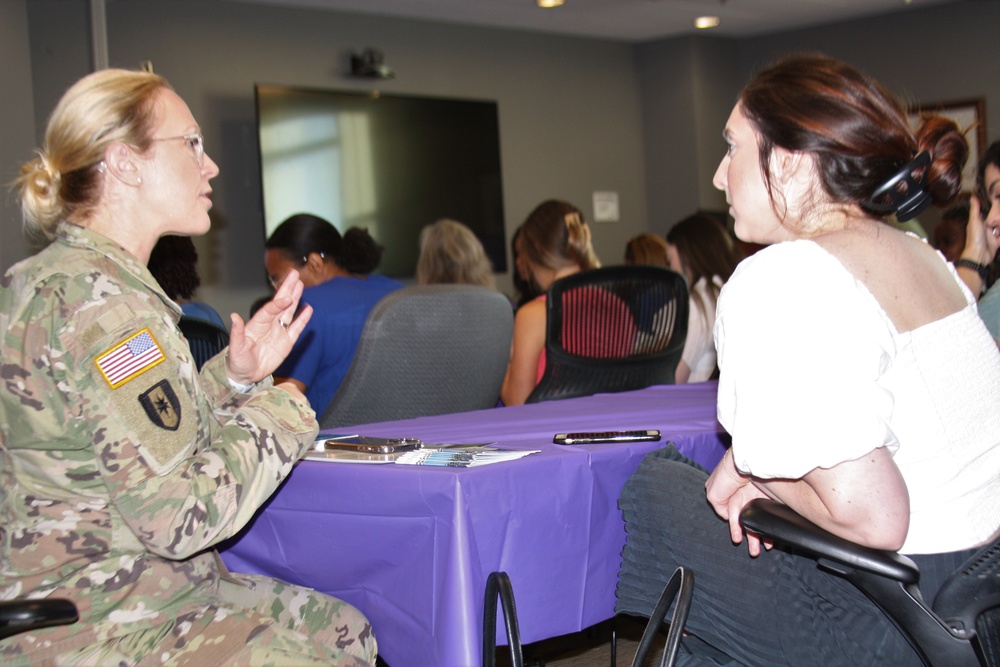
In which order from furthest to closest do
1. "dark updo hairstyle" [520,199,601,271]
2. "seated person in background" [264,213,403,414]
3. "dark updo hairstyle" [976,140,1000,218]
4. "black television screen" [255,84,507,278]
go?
"black television screen" [255,84,507,278] → "dark updo hairstyle" [520,199,601,271] → "seated person in background" [264,213,403,414] → "dark updo hairstyle" [976,140,1000,218]

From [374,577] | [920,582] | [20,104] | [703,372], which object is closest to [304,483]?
[374,577]

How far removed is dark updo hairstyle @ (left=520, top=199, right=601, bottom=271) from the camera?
357cm

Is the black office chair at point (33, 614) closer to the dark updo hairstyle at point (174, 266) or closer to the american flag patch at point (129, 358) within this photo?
the american flag patch at point (129, 358)

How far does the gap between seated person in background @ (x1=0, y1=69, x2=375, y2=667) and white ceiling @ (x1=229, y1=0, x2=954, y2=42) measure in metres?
5.50

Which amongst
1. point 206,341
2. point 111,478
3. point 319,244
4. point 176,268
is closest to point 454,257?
point 319,244

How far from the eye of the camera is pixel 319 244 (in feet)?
12.5

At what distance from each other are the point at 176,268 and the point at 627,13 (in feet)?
A: 17.3

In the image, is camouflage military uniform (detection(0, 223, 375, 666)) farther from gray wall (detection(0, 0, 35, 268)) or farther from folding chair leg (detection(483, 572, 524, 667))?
gray wall (detection(0, 0, 35, 268))

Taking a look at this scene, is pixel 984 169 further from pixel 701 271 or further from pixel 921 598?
pixel 921 598

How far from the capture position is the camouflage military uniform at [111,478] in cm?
123

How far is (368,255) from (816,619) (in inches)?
111

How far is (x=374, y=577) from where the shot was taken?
4.83 feet

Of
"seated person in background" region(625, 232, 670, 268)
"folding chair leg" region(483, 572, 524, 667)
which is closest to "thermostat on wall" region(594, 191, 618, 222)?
"seated person in background" region(625, 232, 670, 268)

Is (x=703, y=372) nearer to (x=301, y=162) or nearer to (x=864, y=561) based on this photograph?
(x=864, y=561)
